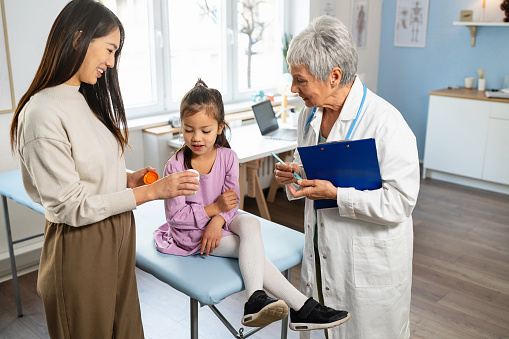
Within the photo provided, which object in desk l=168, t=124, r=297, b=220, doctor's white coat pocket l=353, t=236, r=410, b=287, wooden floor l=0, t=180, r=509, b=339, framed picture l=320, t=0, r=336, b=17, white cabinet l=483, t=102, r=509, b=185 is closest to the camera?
doctor's white coat pocket l=353, t=236, r=410, b=287

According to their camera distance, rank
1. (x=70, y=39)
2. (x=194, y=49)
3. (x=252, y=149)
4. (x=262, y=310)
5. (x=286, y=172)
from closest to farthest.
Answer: (x=70, y=39) < (x=262, y=310) < (x=286, y=172) < (x=252, y=149) < (x=194, y=49)

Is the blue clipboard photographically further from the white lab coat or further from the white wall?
the white wall

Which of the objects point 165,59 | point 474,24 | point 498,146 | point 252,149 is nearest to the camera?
point 252,149

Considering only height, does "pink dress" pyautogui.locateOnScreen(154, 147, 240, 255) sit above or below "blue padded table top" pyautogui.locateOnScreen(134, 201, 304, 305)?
above

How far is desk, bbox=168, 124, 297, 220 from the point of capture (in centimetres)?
309

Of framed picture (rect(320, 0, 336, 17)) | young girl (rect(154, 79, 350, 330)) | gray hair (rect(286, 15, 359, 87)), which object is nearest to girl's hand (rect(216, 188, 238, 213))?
young girl (rect(154, 79, 350, 330))

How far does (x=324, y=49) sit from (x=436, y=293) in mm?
1928

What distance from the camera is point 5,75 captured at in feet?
9.04

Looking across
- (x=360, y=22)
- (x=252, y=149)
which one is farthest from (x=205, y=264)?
(x=360, y=22)

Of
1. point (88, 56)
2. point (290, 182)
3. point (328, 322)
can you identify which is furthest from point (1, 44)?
point (328, 322)

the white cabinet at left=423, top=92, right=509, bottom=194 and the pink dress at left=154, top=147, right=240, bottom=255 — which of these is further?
the white cabinet at left=423, top=92, right=509, bottom=194

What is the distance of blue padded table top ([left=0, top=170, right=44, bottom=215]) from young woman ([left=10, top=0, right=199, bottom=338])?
723mm

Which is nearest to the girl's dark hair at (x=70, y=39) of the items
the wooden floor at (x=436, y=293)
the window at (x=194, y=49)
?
the wooden floor at (x=436, y=293)

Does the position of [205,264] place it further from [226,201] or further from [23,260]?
[23,260]
